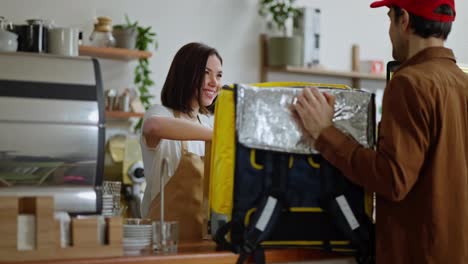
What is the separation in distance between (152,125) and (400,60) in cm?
105

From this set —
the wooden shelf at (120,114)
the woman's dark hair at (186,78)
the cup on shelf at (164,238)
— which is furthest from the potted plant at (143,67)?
the cup on shelf at (164,238)

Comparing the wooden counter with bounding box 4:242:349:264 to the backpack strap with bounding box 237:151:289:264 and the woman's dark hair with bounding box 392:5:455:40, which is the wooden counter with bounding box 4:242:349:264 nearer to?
the backpack strap with bounding box 237:151:289:264

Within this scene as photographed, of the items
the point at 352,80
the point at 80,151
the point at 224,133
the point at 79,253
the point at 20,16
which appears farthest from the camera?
the point at 352,80

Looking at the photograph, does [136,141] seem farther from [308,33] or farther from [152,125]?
[152,125]

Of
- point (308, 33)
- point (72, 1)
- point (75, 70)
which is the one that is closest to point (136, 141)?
point (72, 1)

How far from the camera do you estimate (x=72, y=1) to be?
5.07 metres

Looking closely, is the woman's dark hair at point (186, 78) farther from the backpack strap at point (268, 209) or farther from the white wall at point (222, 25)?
the white wall at point (222, 25)

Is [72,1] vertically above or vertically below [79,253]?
above

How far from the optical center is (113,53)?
4945mm

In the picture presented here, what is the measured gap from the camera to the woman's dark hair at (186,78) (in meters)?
3.10

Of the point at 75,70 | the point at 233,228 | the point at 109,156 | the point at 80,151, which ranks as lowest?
the point at 109,156

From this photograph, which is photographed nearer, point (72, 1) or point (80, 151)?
point (80, 151)

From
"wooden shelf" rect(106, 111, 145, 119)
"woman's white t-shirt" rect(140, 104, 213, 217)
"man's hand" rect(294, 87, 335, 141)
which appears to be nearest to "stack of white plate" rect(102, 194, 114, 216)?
"woman's white t-shirt" rect(140, 104, 213, 217)

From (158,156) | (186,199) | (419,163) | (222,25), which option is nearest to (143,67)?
(222,25)
